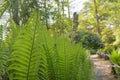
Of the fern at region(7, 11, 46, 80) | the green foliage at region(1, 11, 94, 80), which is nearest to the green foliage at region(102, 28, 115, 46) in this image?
the green foliage at region(1, 11, 94, 80)

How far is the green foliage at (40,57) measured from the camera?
2.07 feet

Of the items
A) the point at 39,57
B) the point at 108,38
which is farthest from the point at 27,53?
the point at 108,38

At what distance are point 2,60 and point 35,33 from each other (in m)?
0.13

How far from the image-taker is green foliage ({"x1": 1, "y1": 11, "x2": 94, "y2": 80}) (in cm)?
63

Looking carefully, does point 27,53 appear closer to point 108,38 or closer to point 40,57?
point 40,57

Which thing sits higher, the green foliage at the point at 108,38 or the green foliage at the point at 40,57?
the green foliage at the point at 40,57

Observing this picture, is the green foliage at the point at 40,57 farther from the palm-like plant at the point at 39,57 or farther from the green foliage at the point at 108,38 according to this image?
the green foliage at the point at 108,38

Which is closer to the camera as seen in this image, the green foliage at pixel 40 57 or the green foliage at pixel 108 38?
the green foliage at pixel 40 57

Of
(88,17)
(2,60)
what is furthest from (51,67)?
(88,17)

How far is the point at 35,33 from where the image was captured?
64 cm

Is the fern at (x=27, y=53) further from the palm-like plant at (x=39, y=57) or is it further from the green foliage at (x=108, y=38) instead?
the green foliage at (x=108, y=38)

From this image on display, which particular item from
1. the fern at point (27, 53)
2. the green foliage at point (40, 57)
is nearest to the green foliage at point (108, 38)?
the green foliage at point (40, 57)

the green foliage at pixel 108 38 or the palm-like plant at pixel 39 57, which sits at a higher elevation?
the palm-like plant at pixel 39 57

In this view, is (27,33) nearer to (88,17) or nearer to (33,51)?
(33,51)
